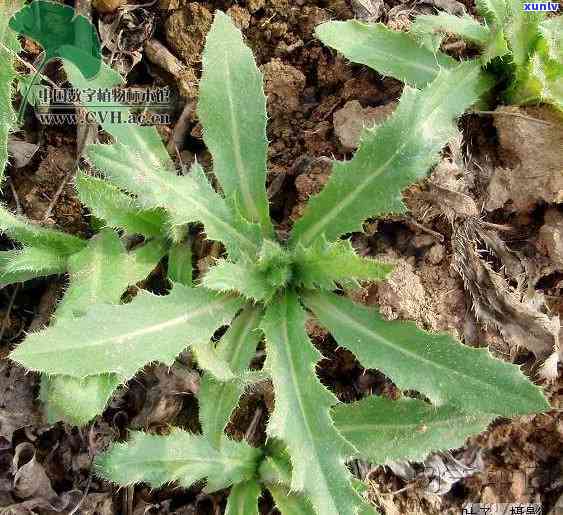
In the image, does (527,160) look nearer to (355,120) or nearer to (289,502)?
(355,120)

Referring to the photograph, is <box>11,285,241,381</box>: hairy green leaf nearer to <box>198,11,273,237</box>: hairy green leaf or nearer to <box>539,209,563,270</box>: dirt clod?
<box>198,11,273,237</box>: hairy green leaf

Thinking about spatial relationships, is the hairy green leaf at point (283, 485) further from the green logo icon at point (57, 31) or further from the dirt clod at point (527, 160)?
the green logo icon at point (57, 31)

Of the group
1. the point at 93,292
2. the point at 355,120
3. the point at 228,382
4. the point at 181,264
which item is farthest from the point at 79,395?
the point at 355,120

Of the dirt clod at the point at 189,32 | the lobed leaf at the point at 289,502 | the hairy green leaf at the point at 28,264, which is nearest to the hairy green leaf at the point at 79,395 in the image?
the hairy green leaf at the point at 28,264

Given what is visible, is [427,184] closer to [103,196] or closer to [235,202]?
[235,202]

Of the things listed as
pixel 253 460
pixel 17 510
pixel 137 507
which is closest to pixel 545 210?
pixel 253 460
